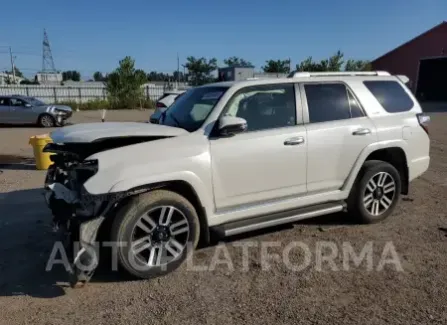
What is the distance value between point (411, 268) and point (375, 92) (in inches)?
86.1

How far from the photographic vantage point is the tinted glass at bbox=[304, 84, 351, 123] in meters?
4.32

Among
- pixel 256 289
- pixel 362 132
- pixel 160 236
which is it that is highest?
pixel 362 132

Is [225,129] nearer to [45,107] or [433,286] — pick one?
[433,286]

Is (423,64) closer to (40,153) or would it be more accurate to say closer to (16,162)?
(16,162)

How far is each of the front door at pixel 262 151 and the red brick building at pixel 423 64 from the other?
35.3 metres

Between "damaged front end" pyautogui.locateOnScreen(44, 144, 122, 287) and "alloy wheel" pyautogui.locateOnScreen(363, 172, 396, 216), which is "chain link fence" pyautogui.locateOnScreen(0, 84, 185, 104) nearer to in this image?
"alloy wheel" pyautogui.locateOnScreen(363, 172, 396, 216)

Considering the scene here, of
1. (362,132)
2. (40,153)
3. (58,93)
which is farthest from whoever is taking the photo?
(58,93)

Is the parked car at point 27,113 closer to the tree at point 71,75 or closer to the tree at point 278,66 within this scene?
the tree at point 278,66

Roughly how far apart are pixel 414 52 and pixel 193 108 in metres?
37.4

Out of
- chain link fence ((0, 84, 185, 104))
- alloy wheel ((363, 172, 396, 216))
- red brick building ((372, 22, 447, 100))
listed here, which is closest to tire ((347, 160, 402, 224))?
alloy wheel ((363, 172, 396, 216))


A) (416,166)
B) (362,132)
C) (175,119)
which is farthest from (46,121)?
(416,166)

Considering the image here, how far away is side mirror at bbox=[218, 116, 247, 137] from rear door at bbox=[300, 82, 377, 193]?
2.91 feet

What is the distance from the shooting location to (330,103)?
14.6ft

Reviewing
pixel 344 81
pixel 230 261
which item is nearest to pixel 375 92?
pixel 344 81
